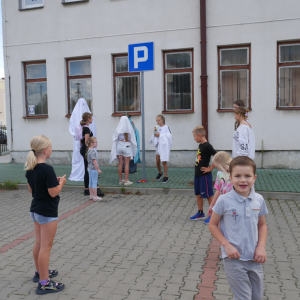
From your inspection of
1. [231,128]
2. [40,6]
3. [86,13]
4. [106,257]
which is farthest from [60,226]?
[40,6]

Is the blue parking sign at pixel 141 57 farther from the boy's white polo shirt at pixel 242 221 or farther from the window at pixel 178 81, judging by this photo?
the boy's white polo shirt at pixel 242 221

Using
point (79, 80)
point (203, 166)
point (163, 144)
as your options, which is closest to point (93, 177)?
point (163, 144)

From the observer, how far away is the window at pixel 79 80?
45.0ft

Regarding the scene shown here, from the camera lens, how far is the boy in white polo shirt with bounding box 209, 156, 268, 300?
2.62m

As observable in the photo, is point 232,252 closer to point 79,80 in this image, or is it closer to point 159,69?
point 159,69

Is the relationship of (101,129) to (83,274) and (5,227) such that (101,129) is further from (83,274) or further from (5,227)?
(83,274)

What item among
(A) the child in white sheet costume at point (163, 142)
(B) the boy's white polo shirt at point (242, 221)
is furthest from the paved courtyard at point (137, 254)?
(A) the child in white sheet costume at point (163, 142)

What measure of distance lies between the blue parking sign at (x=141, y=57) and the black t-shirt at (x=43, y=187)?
5.93 meters

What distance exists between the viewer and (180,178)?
10375 mm

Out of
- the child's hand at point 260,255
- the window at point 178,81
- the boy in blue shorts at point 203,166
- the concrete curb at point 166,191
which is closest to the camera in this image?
the child's hand at point 260,255

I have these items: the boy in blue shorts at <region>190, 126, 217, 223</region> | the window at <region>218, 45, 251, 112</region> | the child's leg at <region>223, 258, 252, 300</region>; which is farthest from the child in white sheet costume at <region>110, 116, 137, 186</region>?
the child's leg at <region>223, 258, 252, 300</region>

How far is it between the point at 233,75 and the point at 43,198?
31.7 feet

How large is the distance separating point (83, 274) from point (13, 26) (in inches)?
491

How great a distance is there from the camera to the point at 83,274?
422 cm
